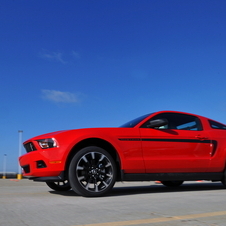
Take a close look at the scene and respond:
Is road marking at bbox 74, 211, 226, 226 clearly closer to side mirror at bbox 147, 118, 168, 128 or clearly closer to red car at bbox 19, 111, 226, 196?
red car at bbox 19, 111, 226, 196

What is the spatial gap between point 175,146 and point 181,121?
676 millimetres

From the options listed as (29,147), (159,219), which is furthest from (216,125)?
(159,219)

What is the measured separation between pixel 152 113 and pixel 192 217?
299 cm

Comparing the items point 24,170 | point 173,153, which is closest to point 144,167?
point 173,153

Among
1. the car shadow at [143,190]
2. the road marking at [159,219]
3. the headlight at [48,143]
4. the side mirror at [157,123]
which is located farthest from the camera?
the car shadow at [143,190]

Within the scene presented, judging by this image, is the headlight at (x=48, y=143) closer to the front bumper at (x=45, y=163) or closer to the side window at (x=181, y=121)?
the front bumper at (x=45, y=163)

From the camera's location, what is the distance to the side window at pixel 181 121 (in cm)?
609

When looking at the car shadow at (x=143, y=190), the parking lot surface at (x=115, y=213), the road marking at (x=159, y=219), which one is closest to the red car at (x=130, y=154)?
the car shadow at (x=143, y=190)

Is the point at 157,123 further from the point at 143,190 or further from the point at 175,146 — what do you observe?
the point at 143,190

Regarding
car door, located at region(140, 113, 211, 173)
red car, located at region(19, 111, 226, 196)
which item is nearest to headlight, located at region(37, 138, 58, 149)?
red car, located at region(19, 111, 226, 196)

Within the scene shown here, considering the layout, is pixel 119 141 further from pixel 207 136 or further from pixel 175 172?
pixel 207 136

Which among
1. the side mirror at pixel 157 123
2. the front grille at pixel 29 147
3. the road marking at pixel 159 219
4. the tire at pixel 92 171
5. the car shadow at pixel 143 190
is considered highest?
the side mirror at pixel 157 123

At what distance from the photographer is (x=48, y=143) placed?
515 cm

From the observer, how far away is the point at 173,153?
5707 mm
